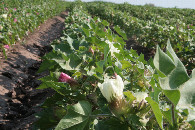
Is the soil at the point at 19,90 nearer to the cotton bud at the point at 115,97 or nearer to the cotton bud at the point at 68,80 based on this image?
the cotton bud at the point at 68,80

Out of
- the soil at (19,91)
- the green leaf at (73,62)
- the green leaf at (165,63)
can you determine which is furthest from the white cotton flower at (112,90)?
the soil at (19,91)

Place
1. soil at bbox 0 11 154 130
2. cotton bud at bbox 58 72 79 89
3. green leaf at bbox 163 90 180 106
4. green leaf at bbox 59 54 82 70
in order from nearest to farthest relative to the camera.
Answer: green leaf at bbox 163 90 180 106, cotton bud at bbox 58 72 79 89, green leaf at bbox 59 54 82 70, soil at bbox 0 11 154 130

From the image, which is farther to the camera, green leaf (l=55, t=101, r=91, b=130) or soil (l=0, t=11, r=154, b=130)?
soil (l=0, t=11, r=154, b=130)

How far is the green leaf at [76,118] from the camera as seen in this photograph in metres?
0.62

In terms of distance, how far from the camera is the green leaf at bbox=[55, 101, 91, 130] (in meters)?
0.62

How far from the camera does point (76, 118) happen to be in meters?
0.65

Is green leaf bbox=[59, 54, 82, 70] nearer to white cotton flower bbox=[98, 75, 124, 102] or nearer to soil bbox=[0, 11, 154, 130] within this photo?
white cotton flower bbox=[98, 75, 124, 102]

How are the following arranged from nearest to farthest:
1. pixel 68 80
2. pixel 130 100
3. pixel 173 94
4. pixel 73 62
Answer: pixel 173 94 < pixel 130 100 < pixel 68 80 < pixel 73 62

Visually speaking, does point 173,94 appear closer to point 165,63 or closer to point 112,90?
point 165,63

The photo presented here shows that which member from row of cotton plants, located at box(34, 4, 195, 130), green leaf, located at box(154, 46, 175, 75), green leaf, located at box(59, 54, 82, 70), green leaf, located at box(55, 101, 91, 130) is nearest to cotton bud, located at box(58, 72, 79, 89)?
row of cotton plants, located at box(34, 4, 195, 130)

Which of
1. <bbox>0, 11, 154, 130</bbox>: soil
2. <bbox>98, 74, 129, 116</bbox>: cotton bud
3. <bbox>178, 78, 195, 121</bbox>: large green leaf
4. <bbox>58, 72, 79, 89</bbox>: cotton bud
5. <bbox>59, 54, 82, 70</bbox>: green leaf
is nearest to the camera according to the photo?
<bbox>178, 78, 195, 121</bbox>: large green leaf

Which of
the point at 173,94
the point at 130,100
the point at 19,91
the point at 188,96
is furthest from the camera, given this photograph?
the point at 19,91

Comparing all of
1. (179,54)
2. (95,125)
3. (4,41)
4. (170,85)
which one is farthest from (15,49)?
(170,85)

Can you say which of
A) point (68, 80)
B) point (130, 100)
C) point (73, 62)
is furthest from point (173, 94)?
point (73, 62)
